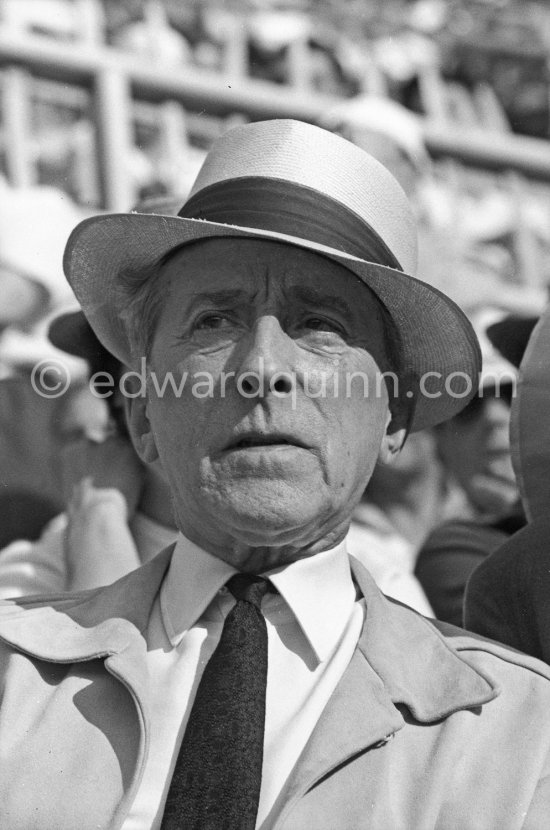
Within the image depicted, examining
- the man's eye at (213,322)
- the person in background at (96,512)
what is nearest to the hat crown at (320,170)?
the man's eye at (213,322)

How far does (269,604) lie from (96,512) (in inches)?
48.8

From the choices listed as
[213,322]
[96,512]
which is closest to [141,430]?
[213,322]

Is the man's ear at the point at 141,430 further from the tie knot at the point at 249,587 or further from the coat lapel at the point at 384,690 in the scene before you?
the coat lapel at the point at 384,690

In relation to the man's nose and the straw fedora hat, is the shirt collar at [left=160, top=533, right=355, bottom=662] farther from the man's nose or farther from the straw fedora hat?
the straw fedora hat

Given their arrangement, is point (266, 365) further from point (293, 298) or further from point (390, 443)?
point (390, 443)

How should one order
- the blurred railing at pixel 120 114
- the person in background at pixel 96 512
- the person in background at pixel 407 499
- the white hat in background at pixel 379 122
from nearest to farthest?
the person in background at pixel 96 512
the white hat in background at pixel 379 122
the person in background at pixel 407 499
the blurred railing at pixel 120 114

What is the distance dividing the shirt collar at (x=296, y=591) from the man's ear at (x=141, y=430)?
0.75ft

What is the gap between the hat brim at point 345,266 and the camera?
213cm

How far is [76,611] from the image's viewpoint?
219 centimetres

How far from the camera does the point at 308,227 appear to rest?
6.85 ft

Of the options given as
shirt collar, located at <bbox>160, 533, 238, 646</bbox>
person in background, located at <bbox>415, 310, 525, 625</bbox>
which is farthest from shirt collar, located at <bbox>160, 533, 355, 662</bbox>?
person in background, located at <bbox>415, 310, 525, 625</bbox>

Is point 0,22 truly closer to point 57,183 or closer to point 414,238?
point 57,183

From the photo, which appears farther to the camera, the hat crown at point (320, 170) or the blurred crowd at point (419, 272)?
the blurred crowd at point (419, 272)

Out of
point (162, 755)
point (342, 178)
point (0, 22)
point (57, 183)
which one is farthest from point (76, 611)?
point (0, 22)
